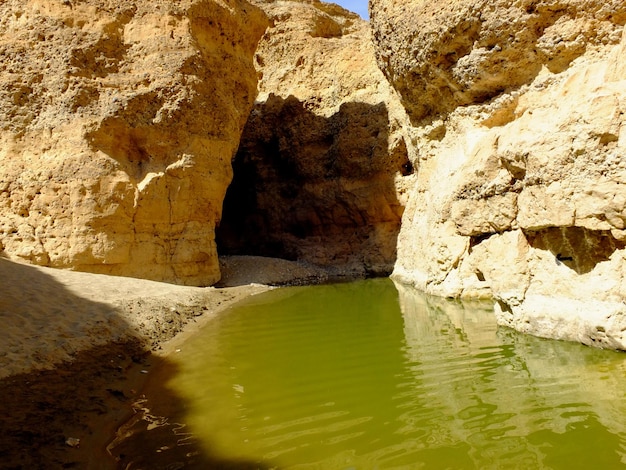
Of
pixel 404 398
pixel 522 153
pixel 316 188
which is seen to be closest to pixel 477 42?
pixel 522 153

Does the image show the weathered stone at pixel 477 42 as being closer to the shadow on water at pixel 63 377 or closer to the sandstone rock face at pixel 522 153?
the sandstone rock face at pixel 522 153

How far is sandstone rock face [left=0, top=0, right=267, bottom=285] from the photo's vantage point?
13.7 metres

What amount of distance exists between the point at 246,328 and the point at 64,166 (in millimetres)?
8814

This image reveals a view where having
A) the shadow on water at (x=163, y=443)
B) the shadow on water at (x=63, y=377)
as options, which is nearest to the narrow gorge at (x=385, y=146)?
the shadow on water at (x=163, y=443)

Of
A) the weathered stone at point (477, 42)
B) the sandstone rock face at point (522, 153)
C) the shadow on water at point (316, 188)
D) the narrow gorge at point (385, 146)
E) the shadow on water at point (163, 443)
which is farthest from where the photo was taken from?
the shadow on water at point (316, 188)

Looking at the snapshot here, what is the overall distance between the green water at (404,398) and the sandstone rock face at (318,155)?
14.7 metres

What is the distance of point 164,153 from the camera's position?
610 inches

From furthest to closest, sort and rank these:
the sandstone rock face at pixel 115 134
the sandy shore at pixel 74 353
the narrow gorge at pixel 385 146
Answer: the sandstone rock face at pixel 115 134 < the narrow gorge at pixel 385 146 < the sandy shore at pixel 74 353

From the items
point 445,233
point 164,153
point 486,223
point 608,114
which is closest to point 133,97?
point 164,153

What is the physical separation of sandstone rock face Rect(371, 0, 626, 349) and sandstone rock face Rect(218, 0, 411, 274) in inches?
270

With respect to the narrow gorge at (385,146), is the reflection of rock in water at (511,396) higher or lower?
lower

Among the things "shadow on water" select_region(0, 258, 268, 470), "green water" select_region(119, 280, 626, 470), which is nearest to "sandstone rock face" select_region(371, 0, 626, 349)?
"green water" select_region(119, 280, 626, 470)

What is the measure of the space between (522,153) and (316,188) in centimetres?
1833

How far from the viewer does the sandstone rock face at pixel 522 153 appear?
19.5ft
